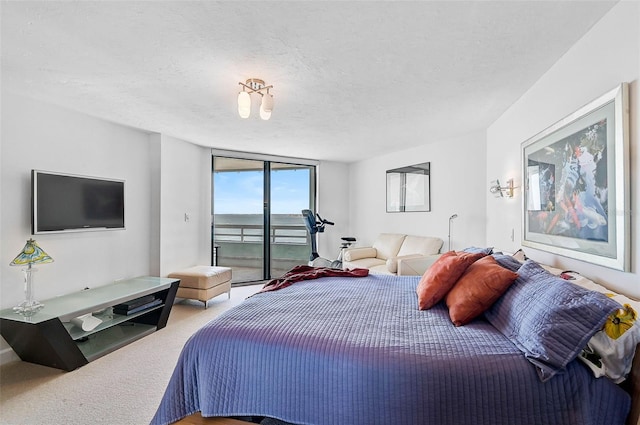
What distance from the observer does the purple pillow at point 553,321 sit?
1.15 metres

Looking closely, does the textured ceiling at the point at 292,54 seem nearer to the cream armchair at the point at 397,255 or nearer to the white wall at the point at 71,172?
the white wall at the point at 71,172

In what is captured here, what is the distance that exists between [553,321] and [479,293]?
0.41 metres

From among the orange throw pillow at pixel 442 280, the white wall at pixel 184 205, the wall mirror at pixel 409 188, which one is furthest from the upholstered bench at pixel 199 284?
the wall mirror at pixel 409 188

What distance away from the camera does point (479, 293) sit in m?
1.61

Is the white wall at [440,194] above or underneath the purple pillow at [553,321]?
above

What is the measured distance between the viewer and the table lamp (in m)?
2.42

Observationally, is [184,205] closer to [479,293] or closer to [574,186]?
[479,293]

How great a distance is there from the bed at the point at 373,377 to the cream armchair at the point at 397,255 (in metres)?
2.04

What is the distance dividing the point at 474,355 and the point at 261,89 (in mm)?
2298

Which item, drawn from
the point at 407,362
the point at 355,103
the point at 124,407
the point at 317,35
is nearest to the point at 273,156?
the point at 355,103

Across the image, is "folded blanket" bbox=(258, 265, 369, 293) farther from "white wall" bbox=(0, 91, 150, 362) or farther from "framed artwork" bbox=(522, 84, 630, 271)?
"white wall" bbox=(0, 91, 150, 362)

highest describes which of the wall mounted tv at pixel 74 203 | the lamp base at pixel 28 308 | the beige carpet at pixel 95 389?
the wall mounted tv at pixel 74 203

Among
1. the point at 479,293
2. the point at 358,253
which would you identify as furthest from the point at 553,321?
the point at 358,253

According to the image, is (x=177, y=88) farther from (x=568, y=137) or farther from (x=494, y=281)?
(x=568, y=137)
